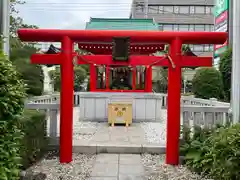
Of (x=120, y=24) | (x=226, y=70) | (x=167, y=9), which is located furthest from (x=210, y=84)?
(x=167, y=9)

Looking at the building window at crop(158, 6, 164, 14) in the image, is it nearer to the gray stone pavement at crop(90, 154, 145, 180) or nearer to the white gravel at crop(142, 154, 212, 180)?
the gray stone pavement at crop(90, 154, 145, 180)

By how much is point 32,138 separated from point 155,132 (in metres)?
4.25

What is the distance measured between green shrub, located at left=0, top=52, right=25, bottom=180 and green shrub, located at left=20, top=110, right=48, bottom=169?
4.36ft

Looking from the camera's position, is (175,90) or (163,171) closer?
(163,171)

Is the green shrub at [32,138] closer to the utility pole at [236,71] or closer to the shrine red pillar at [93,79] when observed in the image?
the utility pole at [236,71]

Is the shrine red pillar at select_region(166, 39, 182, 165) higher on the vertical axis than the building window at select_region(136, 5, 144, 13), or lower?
lower

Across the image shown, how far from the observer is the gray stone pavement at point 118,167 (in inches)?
197

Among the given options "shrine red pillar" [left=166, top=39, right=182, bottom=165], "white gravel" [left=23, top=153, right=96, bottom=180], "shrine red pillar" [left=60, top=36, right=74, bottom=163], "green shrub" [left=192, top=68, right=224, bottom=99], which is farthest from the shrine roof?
"white gravel" [left=23, top=153, right=96, bottom=180]

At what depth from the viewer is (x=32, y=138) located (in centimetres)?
525

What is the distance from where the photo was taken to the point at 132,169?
5387mm

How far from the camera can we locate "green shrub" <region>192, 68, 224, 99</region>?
1486 cm

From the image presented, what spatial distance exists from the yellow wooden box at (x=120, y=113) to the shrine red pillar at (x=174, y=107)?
13.3 feet

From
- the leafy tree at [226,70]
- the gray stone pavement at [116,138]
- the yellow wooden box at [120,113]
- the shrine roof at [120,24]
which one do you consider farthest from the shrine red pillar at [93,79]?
the leafy tree at [226,70]

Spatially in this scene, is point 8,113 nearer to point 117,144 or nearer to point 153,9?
point 117,144
